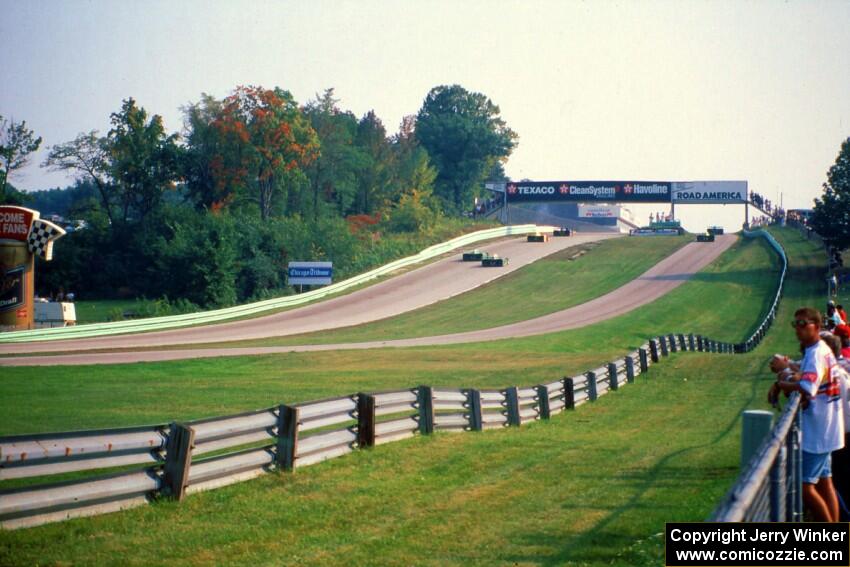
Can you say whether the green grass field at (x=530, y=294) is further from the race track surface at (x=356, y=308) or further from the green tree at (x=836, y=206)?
the green tree at (x=836, y=206)

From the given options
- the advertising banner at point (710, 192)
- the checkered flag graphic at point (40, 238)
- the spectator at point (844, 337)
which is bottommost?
the spectator at point (844, 337)

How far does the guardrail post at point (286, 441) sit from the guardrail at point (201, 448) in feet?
0.04

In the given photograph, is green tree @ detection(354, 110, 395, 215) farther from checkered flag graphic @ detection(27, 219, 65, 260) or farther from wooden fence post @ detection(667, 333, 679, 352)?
wooden fence post @ detection(667, 333, 679, 352)

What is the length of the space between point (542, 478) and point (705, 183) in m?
121

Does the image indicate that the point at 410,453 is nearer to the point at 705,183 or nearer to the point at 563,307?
the point at 563,307

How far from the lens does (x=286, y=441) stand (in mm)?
12578

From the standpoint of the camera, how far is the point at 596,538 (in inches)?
376

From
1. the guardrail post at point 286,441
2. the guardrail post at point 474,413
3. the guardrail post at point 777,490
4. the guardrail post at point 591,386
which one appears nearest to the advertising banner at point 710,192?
the guardrail post at point 591,386

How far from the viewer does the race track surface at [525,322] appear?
123ft

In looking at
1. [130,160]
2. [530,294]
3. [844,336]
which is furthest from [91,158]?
[844,336]

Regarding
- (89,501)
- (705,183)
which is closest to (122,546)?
(89,501)

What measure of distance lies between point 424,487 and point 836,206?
77915mm

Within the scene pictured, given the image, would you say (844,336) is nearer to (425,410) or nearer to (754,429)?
(754,429)

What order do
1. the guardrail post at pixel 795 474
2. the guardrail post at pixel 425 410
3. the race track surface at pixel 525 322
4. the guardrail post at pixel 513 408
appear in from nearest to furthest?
the guardrail post at pixel 795 474 → the guardrail post at pixel 425 410 → the guardrail post at pixel 513 408 → the race track surface at pixel 525 322
